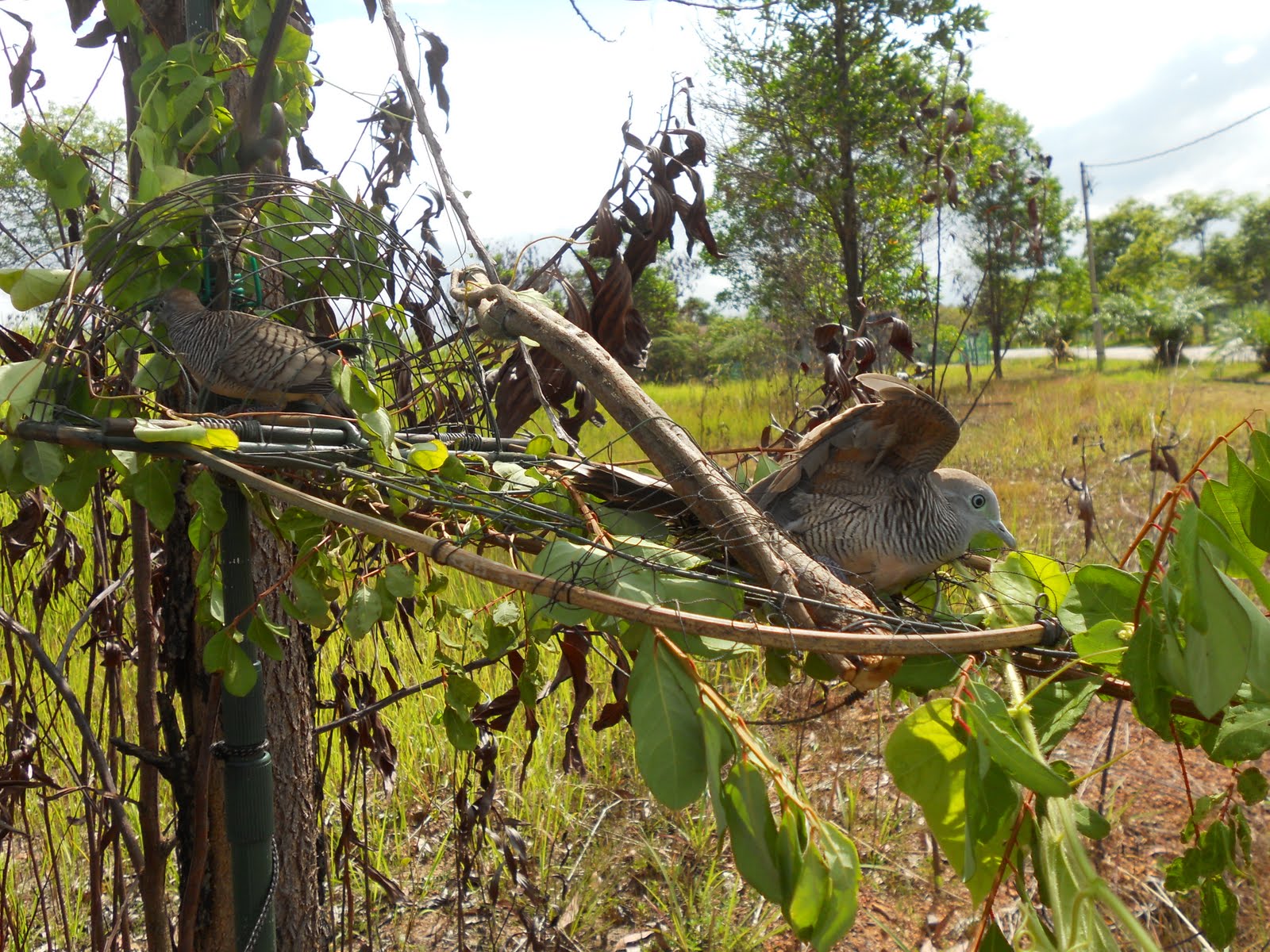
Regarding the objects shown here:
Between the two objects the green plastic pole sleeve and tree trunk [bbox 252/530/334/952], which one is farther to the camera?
tree trunk [bbox 252/530/334/952]

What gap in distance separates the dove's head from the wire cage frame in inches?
40.2

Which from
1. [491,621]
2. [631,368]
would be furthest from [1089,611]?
[631,368]

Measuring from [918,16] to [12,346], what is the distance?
32.6ft

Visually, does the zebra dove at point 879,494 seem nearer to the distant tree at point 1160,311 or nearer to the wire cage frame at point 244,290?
the wire cage frame at point 244,290

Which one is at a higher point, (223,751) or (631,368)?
(631,368)

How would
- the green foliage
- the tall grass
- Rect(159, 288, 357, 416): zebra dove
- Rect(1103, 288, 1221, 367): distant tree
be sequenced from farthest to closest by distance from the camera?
Rect(1103, 288, 1221, 367): distant tree, the tall grass, Rect(159, 288, 357, 416): zebra dove, the green foliage

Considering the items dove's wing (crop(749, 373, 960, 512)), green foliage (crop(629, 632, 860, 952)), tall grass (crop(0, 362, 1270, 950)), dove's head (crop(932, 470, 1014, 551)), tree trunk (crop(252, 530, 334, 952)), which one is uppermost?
dove's wing (crop(749, 373, 960, 512))

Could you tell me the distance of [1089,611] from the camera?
97 cm

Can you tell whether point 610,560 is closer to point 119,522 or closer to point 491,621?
point 491,621

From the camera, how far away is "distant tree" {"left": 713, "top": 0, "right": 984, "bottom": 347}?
386 inches

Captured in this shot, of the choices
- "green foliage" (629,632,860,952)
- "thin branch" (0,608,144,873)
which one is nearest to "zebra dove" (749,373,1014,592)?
"green foliage" (629,632,860,952)

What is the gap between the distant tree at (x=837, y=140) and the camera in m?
9.80

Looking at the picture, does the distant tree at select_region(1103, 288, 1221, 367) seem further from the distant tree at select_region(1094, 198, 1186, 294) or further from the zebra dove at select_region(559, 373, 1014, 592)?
the zebra dove at select_region(559, 373, 1014, 592)

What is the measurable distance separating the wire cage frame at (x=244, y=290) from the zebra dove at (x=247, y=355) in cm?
8
